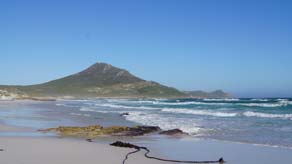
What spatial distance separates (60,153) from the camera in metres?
11.1

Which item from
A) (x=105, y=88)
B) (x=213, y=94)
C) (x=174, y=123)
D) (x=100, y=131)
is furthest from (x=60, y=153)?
(x=213, y=94)

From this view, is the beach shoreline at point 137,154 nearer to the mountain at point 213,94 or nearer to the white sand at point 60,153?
the white sand at point 60,153

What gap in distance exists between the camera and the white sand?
9875mm

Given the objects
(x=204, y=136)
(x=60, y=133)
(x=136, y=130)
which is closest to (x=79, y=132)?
(x=60, y=133)

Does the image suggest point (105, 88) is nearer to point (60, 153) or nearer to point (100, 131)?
point (100, 131)

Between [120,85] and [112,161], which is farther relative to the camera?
[120,85]

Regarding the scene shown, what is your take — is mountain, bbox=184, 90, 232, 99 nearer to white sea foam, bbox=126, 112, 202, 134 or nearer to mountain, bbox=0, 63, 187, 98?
mountain, bbox=0, 63, 187, 98

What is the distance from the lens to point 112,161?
10055mm

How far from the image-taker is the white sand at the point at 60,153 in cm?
988

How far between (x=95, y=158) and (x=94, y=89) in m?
163

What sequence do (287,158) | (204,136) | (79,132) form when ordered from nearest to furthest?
(287,158) < (204,136) < (79,132)

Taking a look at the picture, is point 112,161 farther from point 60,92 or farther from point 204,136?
point 60,92

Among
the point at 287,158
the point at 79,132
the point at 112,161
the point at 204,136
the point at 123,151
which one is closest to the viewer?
the point at 112,161

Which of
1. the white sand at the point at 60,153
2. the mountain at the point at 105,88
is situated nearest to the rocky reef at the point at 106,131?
the white sand at the point at 60,153
